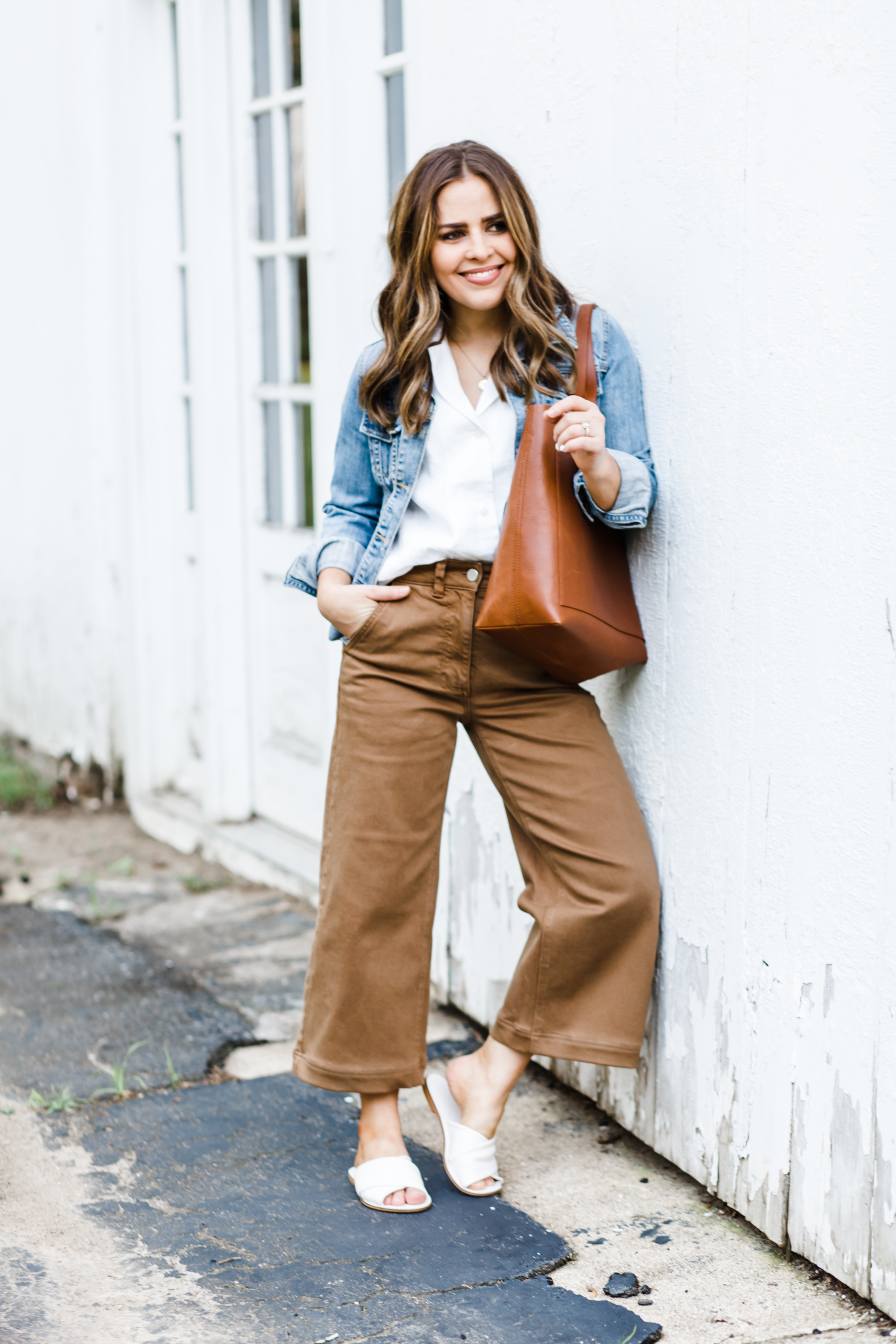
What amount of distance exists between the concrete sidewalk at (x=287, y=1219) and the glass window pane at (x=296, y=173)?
2184 millimetres

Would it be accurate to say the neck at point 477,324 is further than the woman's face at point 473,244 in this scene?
Yes

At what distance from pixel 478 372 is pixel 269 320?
82.4 inches

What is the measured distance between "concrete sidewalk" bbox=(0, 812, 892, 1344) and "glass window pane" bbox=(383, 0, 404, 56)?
240cm

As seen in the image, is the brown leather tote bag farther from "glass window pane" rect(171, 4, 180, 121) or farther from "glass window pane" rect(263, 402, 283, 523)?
"glass window pane" rect(171, 4, 180, 121)

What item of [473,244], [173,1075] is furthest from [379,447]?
[173,1075]

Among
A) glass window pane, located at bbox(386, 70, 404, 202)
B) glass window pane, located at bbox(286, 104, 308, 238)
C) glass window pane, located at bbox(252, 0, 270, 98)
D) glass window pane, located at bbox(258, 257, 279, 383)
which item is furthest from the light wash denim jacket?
glass window pane, located at bbox(252, 0, 270, 98)

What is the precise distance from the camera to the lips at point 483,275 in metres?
2.37

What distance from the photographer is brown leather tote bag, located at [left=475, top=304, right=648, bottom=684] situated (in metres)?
2.25

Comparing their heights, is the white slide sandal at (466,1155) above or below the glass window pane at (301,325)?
below

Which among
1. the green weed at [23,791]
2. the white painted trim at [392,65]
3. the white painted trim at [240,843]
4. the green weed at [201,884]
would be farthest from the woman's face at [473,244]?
the green weed at [23,791]

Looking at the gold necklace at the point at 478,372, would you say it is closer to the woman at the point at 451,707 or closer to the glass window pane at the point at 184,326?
the woman at the point at 451,707

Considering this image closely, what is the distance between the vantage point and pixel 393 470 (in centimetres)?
249

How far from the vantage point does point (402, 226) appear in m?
2.41

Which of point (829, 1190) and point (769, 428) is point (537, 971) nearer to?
point (829, 1190)
